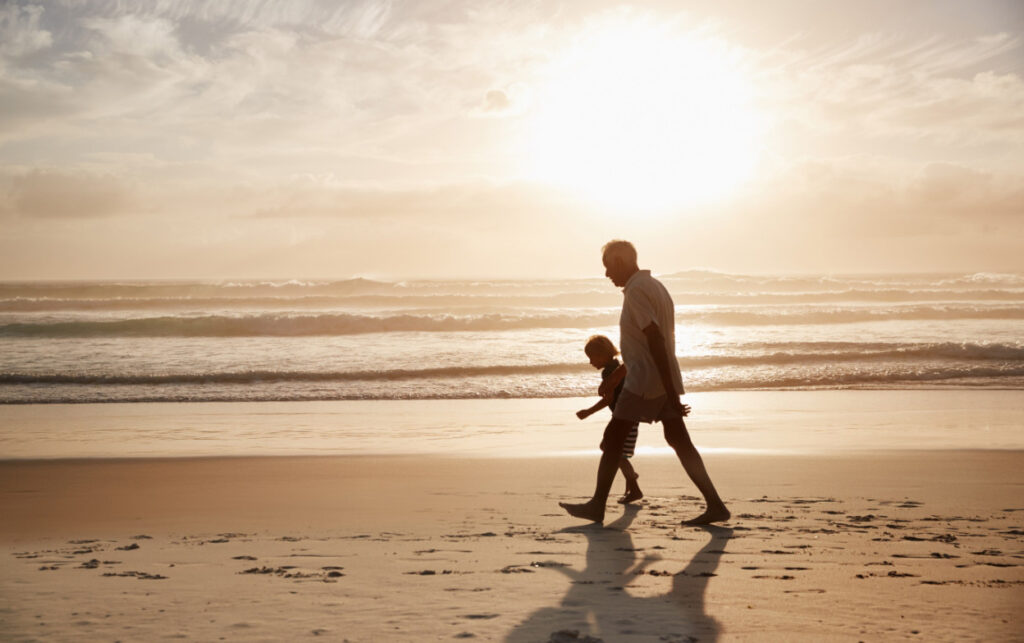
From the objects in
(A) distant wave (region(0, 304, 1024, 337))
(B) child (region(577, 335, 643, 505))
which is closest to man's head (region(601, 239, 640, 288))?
(B) child (region(577, 335, 643, 505))

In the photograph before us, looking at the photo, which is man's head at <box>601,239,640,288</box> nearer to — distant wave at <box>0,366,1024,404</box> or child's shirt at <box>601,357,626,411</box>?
child's shirt at <box>601,357,626,411</box>

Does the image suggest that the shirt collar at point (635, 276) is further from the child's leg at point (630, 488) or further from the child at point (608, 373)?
the child's leg at point (630, 488)

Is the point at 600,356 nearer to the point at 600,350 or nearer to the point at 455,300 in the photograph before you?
the point at 600,350

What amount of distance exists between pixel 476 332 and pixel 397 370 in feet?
30.0

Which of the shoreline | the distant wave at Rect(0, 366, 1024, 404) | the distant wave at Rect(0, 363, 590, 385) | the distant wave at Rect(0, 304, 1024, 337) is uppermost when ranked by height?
the distant wave at Rect(0, 304, 1024, 337)

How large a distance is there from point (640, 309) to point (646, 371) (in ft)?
1.25

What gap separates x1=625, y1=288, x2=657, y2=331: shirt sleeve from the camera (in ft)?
16.7

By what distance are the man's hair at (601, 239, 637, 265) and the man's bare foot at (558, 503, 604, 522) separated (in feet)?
5.15

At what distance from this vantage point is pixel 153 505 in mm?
6582

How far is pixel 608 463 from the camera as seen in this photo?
5.47 metres

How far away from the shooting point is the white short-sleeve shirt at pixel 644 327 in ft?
16.8

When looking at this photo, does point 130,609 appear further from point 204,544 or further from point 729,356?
point 729,356

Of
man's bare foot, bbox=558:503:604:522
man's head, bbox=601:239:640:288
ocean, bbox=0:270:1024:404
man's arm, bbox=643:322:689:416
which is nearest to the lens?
man's arm, bbox=643:322:689:416

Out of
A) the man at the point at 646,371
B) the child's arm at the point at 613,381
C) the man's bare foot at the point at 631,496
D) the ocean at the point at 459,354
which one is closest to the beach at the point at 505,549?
the man's bare foot at the point at 631,496
